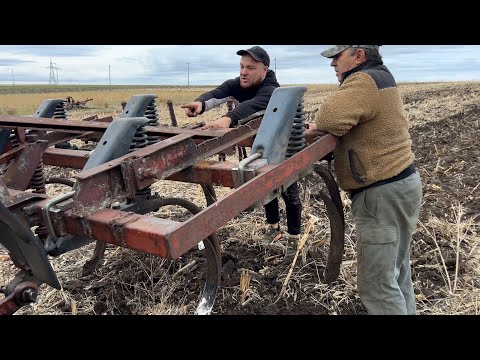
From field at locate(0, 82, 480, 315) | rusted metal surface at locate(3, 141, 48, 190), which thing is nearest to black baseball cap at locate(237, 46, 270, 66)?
field at locate(0, 82, 480, 315)

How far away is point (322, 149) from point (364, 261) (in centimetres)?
88

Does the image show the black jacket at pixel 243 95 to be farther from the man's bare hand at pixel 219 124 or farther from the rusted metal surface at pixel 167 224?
the rusted metal surface at pixel 167 224

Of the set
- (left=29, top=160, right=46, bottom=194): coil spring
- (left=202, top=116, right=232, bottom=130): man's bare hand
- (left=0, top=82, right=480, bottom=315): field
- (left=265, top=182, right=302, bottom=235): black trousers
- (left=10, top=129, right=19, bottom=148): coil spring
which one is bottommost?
(left=0, top=82, right=480, bottom=315): field

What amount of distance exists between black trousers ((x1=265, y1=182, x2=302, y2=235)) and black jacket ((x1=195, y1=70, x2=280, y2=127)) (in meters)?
0.99

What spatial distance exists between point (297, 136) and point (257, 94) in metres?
1.60

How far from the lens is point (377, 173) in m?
3.14

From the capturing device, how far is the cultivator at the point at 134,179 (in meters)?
2.04

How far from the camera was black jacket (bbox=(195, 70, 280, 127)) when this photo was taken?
143 inches

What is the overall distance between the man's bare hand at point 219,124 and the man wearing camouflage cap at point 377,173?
684mm

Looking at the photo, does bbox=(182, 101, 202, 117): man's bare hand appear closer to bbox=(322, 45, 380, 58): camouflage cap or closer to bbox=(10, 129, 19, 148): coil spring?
bbox=(322, 45, 380, 58): camouflage cap

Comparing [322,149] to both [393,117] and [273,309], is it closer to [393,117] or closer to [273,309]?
[393,117]

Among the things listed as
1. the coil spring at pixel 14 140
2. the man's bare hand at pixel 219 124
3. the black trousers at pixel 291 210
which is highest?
the man's bare hand at pixel 219 124

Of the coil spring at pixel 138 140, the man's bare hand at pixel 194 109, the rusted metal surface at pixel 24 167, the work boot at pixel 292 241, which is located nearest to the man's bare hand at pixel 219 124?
the man's bare hand at pixel 194 109

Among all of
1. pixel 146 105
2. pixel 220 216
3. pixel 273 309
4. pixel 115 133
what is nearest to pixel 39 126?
pixel 146 105
